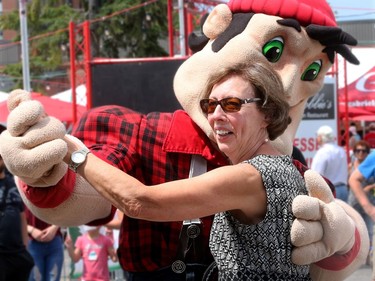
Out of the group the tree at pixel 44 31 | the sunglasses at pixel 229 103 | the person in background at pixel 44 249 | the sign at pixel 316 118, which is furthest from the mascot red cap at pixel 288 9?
the tree at pixel 44 31

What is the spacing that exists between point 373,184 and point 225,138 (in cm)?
525

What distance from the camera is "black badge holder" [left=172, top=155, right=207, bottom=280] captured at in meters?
2.94

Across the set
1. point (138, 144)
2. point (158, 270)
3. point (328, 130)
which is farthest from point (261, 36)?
point (328, 130)

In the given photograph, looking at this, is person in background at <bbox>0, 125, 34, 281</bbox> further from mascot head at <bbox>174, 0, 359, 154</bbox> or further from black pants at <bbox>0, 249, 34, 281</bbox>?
mascot head at <bbox>174, 0, 359, 154</bbox>

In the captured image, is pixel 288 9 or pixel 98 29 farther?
pixel 98 29

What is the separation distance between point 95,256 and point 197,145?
5.16 m

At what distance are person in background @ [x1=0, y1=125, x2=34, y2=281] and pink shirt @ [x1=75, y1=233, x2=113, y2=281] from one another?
70.6 inches

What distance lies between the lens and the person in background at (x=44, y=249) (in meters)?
7.68

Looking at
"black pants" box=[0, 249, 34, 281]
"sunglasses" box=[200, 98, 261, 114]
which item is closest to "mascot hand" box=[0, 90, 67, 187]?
"sunglasses" box=[200, 98, 261, 114]

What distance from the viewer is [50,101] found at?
1495cm

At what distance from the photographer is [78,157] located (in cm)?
250

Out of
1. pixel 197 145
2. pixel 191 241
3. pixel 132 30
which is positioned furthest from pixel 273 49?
pixel 132 30

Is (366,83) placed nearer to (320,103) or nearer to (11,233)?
(320,103)

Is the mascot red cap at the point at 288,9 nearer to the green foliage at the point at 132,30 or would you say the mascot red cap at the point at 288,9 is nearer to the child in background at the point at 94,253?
the child in background at the point at 94,253
